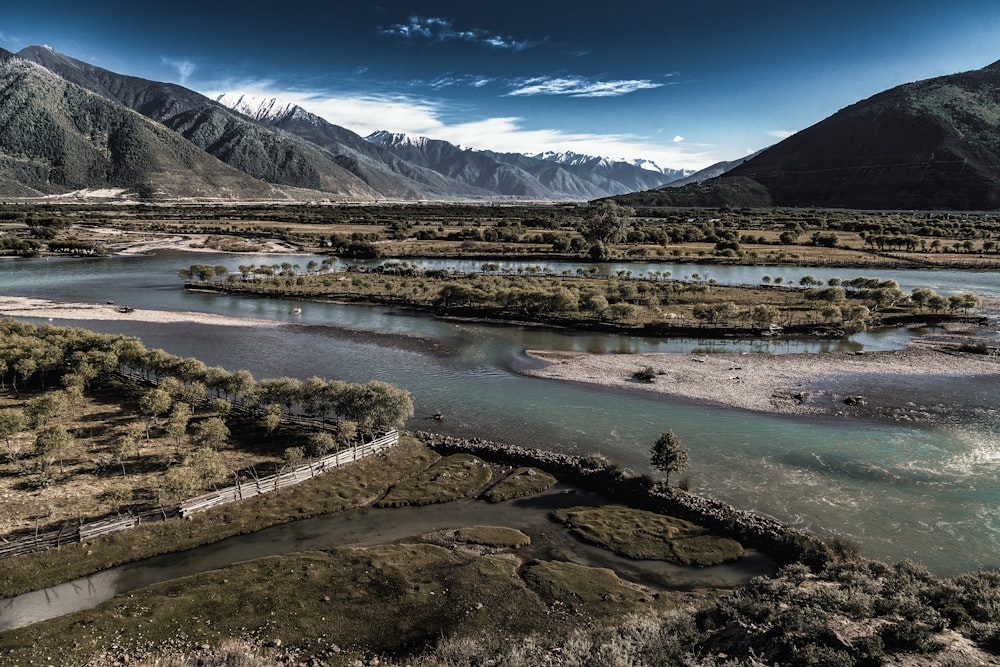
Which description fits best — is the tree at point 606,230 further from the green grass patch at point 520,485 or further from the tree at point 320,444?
the tree at point 320,444

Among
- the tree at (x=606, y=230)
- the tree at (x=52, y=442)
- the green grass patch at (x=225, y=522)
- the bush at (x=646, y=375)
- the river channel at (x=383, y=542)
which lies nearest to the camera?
→ the river channel at (x=383, y=542)

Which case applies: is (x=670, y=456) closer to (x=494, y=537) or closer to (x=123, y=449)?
(x=494, y=537)

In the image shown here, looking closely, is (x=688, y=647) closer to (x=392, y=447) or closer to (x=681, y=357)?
(x=392, y=447)

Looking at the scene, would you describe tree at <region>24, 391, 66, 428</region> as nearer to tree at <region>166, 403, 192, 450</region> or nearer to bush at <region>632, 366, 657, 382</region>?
tree at <region>166, 403, 192, 450</region>

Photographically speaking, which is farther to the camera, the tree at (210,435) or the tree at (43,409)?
the tree at (43,409)

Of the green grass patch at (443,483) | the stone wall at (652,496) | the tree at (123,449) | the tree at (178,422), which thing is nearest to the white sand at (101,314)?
the tree at (178,422)

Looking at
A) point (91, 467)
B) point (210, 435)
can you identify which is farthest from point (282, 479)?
point (91, 467)
